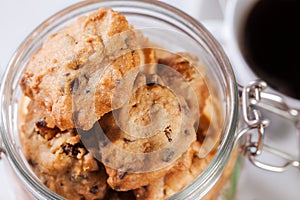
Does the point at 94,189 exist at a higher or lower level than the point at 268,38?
higher

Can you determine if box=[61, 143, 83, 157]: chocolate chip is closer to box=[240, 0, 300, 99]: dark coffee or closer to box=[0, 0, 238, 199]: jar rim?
box=[0, 0, 238, 199]: jar rim

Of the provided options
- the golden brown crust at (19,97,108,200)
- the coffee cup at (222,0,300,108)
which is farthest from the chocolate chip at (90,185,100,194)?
the coffee cup at (222,0,300,108)

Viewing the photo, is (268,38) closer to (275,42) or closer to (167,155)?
(275,42)

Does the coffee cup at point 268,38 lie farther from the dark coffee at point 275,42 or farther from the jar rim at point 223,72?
the jar rim at point 223,72

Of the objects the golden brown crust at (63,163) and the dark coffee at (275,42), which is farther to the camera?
the dark coffee at (275,42)

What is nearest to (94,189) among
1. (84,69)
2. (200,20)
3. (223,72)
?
(84,69)

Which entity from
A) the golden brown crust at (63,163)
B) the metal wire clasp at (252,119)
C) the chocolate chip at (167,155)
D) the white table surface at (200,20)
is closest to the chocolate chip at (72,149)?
the golden brown crust at (63,163)

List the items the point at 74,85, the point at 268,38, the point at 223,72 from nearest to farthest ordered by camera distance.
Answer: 1. the point at 74,85
2. the point at 223,72
3. the point at 268,38
